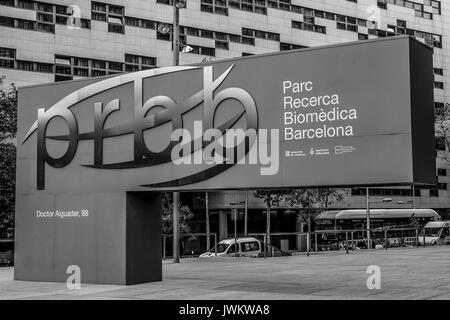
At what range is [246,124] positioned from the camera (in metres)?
15.2

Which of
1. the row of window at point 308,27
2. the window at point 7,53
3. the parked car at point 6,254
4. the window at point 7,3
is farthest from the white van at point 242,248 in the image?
the row of window at point 308,27

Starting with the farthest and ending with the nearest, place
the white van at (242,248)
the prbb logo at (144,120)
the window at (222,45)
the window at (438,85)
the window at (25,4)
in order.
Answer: the window at (438,85) → the window at (222,45) → the window at (25,4) → the white van at (242,248) → the prbb logo at (144,120)

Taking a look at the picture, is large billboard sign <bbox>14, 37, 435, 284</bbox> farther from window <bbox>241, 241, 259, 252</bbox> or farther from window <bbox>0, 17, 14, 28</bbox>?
window <bbox>0, 17, 14, 28</bbox>

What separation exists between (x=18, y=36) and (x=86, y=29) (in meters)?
6.32

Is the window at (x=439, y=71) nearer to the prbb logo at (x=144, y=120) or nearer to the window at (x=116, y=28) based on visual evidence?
the window at (x=116, y=28)

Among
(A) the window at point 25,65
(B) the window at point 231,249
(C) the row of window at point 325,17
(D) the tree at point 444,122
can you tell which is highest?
(C) the row of window at point 325,17

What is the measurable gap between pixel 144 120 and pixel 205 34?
52.5 meters

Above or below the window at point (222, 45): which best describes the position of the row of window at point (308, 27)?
above

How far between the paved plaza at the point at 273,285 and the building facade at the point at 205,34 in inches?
1133

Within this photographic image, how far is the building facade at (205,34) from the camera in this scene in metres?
57.6

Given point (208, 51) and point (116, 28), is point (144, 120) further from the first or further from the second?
point (208, 51)

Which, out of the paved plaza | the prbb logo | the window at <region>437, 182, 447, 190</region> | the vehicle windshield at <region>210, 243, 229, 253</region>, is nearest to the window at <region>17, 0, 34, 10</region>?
the vehicle windshield at <region>210, 243, 229, 253</region>

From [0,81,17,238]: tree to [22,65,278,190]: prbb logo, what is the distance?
11.7m

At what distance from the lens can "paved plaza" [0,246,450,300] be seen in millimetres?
14359
